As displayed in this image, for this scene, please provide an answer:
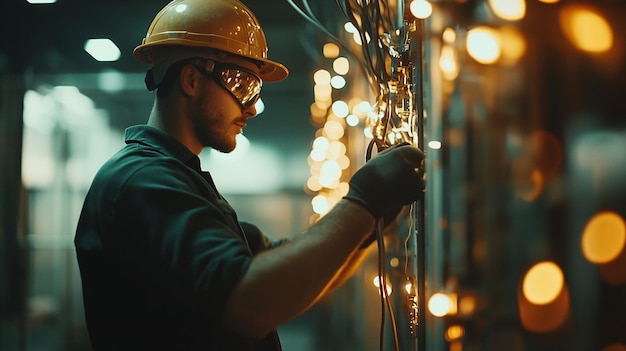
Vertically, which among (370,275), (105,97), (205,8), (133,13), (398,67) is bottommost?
(370,275)

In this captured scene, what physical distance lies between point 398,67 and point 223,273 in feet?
2.19

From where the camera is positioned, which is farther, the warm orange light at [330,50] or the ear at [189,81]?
the warm orange light at [330,50]

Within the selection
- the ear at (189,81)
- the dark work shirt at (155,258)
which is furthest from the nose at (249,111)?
the dark work shirt at (155,258)

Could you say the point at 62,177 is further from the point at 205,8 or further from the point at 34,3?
the point at 205,8

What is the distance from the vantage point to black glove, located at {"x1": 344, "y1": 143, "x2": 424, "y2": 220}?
4.59 ft

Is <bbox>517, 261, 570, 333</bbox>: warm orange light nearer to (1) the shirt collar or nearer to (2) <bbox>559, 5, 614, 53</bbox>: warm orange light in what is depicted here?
(2) <bbox>559, 5, 614, 53</bbox>: warm orange light

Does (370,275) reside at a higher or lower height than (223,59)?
lower

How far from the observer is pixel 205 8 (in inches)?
76.1

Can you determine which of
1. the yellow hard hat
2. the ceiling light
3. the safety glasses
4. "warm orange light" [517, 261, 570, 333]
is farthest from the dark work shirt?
the ceiling light

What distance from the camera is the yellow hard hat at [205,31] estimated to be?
1834mm

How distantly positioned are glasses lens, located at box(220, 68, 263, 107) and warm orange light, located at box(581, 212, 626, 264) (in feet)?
3.54

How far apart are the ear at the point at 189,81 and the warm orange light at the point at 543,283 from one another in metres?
1.01

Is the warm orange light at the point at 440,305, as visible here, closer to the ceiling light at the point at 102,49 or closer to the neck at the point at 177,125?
the neck at the point at 177,125

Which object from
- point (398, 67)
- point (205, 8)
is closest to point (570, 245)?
point (398, 67)
